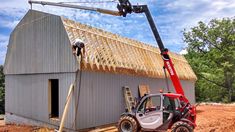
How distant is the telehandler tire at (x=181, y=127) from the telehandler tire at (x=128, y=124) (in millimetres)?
1648

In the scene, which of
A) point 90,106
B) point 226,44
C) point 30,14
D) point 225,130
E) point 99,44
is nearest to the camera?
point 225,130

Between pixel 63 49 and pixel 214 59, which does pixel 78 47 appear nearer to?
pixel 63 49

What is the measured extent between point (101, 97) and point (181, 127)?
482 cm

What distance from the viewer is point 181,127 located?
10883 millimetres

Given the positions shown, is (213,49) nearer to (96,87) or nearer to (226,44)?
(226,44)

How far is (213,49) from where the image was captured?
1517 inches

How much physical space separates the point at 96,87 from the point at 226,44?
95.9 ft

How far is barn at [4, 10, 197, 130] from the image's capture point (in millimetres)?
13117

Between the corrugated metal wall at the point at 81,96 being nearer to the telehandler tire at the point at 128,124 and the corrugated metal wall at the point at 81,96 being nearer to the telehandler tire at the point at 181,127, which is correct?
the telehandler tire at the point at 128,124

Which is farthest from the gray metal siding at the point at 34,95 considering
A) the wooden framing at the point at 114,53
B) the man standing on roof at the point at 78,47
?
the wooden framing at the point at 114,53

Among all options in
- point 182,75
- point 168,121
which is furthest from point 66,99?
point 182,75

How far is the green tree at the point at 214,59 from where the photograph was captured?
37.1 metres

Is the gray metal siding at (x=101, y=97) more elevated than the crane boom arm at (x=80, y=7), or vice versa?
the crane boom arm at (x=80, y=7)

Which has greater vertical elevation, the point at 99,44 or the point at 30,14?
the point at 30,14
